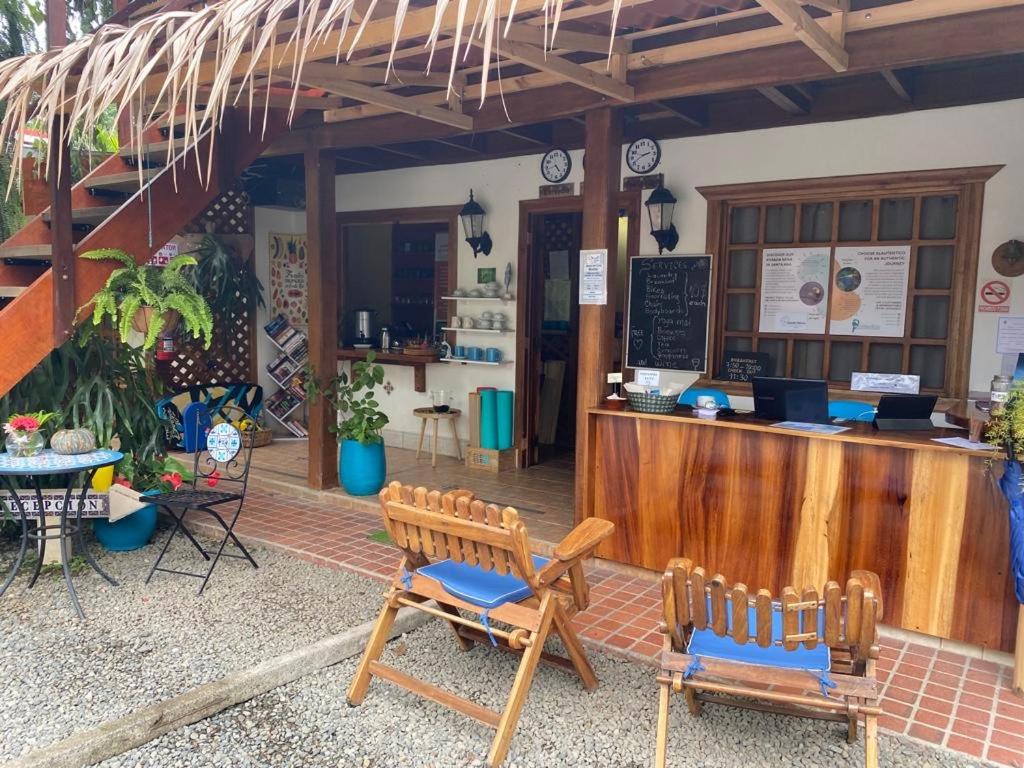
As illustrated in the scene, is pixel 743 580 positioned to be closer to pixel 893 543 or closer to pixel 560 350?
pixel 893 543

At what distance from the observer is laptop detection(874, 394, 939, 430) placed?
3553 mm

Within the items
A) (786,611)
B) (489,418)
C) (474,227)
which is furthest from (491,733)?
(474,227)

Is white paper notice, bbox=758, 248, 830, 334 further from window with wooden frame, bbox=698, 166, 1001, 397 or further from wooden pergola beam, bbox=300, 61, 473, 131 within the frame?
wooden pergola beam, bbox=300, 61, 473, 131

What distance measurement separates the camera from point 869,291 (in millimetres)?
4848

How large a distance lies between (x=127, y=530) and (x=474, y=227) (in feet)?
11.5

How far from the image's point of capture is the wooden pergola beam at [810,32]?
2592mm

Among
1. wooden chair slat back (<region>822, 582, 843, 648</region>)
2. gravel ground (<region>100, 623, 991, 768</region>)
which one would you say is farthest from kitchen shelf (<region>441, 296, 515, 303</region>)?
wooden chair slat back (<region>822, 582, 843, 648</region>)

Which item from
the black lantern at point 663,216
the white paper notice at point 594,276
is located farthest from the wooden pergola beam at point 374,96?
the black lantern at point 663,216

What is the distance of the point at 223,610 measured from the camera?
12.0 feet

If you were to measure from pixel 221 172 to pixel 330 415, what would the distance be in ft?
5.89

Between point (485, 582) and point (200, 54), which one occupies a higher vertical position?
point (200, 54)

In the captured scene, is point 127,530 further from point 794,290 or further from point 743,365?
point 794,290

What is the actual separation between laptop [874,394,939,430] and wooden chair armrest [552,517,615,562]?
1.59m

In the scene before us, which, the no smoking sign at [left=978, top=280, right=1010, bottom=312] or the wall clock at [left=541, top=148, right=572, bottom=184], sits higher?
the wall clock at [left=541, top=148, right=572, bottom=184]
